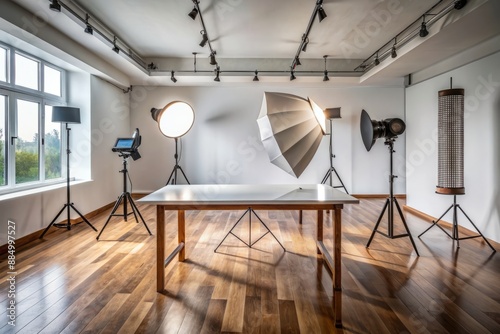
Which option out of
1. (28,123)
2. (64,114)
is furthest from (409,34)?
(28,123)

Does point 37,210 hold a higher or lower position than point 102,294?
higher

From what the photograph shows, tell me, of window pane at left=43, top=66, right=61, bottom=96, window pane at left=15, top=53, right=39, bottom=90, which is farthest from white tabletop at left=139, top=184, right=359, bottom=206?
window pane at left=43, top=66, right=61, bottom=96

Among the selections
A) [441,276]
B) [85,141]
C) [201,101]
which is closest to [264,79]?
[201,101]

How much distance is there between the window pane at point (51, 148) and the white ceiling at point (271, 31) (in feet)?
4.37

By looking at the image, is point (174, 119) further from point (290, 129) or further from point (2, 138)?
point (2, 138)

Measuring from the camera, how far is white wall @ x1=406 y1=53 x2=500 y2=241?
3314 mm

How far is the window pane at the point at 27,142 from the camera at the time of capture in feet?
12.0

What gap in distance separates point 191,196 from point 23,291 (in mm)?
1540

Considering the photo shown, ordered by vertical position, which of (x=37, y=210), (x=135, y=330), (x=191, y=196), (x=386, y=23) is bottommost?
(x=135, y=330)

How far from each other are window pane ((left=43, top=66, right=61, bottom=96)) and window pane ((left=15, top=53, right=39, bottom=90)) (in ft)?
0.59

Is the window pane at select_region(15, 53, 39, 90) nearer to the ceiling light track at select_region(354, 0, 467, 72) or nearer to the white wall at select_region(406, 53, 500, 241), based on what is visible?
the ceiling light track at select_region(354, 0, 467, 72)

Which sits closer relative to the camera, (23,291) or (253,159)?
(23,291)

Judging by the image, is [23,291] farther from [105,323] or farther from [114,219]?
[114,219]

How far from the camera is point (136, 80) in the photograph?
5883mm
